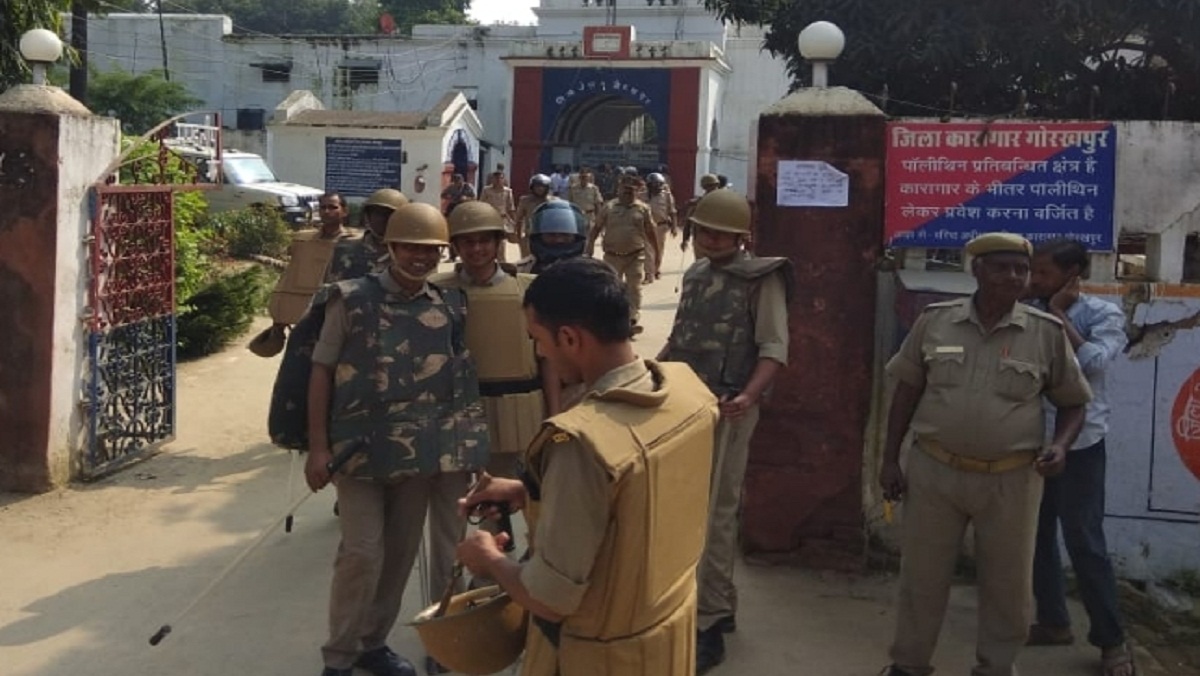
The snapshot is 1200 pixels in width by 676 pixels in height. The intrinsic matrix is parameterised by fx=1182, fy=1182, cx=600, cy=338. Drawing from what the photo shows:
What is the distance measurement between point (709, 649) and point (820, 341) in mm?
1566

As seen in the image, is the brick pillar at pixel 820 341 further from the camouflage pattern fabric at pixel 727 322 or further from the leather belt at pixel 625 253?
the leather belt at pixel 625 253

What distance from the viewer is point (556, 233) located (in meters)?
4.87

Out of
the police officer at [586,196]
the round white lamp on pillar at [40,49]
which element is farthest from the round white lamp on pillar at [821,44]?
the police officer at [586,196]

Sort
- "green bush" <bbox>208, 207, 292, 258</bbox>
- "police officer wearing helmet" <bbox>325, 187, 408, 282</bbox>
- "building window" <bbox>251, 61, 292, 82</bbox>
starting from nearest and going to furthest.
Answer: "police officer wearing helmet" <bbox>325, 187, 408, 282</bbox> → "green bush" <bbox>208, 207, 292, 258</bbox> → "building window" <bbox>251, 61, 292, 82</bbox>

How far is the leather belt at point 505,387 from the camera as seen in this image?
4402 mm

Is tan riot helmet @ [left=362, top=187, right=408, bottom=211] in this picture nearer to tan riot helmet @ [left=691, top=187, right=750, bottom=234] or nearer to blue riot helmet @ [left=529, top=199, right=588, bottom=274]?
blue riot helmet @ [left=529, top=199, right=588, bottom=274]

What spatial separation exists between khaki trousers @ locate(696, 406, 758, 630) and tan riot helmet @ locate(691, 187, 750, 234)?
0.67 meters

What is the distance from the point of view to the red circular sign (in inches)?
198

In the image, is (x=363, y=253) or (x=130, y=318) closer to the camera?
(x=363, y=253)

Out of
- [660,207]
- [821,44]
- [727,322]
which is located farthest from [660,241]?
[727,322]

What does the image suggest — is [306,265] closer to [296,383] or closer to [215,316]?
[296,383]

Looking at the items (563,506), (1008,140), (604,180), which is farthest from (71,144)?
(604,180)

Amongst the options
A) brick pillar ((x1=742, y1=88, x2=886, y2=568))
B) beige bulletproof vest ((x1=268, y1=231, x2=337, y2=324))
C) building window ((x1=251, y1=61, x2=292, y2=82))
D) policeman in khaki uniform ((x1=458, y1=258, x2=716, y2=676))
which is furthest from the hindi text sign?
building window ((x1=251, y1=61, x2=292, y2=82))

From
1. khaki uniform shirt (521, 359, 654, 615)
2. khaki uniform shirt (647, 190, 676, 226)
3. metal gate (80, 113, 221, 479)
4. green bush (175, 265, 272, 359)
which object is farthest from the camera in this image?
khaki uniform shirt (647, 190, 676, 226)
